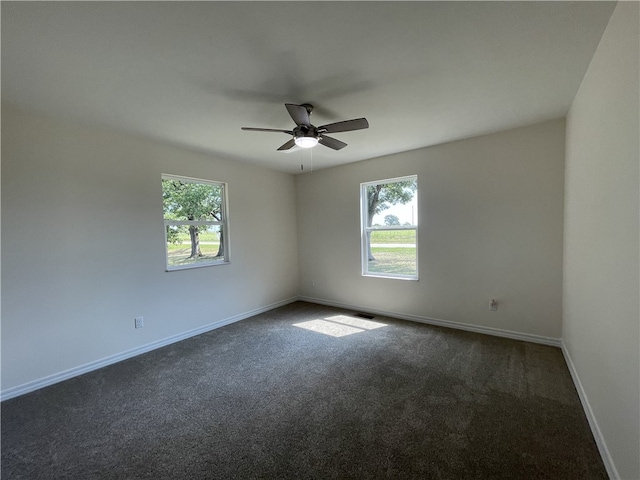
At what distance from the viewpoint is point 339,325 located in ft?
12.3

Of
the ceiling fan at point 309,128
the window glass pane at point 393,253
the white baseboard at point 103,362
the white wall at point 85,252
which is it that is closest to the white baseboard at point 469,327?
the window glass pane at point 393,253

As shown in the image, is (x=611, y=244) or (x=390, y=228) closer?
(x=611, y=244)

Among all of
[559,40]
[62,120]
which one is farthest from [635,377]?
[62,120]

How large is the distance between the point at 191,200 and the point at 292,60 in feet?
8.42

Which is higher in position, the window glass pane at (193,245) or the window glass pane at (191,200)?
the window glass pane at (191,200)

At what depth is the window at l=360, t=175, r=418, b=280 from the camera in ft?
12.7

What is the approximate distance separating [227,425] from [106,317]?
1916 mm

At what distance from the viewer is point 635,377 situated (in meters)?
1.16

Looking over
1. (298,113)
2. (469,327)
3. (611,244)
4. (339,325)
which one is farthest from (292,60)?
(469,327)

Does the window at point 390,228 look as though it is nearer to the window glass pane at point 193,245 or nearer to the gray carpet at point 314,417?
the gray carpet at point 314,417

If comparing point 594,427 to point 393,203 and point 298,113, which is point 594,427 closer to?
point 298,113

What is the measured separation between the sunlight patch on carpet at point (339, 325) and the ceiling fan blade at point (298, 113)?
2.56 m

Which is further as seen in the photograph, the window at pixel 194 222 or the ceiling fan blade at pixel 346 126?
the window at pixel 194 222

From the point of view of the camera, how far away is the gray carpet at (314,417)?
59.5 inches
